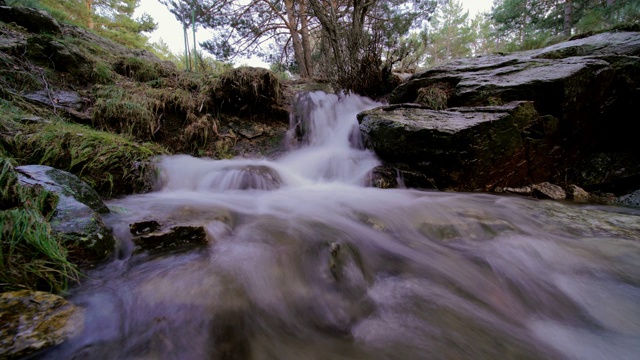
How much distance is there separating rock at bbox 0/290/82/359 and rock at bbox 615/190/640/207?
17.9 ft

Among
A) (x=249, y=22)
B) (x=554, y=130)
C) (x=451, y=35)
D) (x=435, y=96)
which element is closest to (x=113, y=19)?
(x=249, y=22)

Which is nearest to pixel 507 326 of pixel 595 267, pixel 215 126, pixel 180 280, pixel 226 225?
pixel 595 267

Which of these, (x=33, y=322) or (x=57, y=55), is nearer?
(x=33, y=322)

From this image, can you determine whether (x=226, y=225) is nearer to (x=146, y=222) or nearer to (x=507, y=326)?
(x=146, y=222)

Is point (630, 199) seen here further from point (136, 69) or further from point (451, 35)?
point (451, 35)

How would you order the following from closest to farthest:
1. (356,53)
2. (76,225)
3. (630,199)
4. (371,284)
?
(76,225)
(371,284)
(630,199)
(356,53)

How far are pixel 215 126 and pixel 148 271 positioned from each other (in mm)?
3334

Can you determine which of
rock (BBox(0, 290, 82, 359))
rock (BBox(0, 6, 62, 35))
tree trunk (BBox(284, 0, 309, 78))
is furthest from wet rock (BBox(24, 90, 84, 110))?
tree trunk (BBox(284, 0, 309, 78))

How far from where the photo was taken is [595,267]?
1.81 metres

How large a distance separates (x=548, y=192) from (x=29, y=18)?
8.97 meters

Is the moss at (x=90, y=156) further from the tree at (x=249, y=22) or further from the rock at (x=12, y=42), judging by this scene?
the tree at (x=249, y=22)

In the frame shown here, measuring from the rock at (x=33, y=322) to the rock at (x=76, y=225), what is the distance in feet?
1.30

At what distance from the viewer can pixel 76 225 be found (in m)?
1.57

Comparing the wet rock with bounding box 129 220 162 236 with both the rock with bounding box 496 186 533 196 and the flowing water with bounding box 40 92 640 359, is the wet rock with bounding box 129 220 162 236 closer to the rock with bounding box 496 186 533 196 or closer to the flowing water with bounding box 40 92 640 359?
the flowing water with bounding box 40 92 640 359
